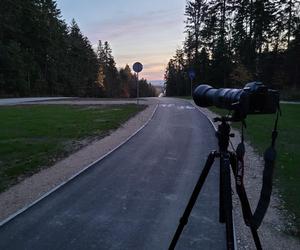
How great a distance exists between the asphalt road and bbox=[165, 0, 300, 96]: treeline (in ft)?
119

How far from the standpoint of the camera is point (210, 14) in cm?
6200

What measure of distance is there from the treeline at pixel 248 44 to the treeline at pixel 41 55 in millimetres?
25245

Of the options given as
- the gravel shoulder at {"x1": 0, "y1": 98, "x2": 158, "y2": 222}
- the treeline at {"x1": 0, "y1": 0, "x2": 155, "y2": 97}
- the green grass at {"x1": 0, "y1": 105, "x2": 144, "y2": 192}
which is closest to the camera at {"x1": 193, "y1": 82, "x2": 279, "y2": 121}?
the gravel shoulder at {"x1": 0, "y1": 98, "x2": 158, "y2": 222}

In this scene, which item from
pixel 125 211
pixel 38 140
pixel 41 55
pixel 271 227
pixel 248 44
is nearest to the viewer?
pixel 271 227

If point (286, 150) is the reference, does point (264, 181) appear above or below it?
above

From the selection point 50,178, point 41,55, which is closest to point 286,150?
point 50,178

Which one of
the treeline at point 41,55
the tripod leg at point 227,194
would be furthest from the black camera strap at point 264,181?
the treeline at point 41,55

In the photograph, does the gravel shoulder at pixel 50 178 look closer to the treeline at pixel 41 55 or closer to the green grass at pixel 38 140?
the green grass at pixel 38 140

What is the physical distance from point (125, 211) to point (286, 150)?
7700 millimetres

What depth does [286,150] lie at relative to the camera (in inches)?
508

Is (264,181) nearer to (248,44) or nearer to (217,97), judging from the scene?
(217,97)

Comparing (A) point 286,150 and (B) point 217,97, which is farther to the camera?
(A) point 286,150

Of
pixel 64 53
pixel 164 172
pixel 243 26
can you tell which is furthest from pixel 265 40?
pixel 164 172

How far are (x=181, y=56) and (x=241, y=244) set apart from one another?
3321 inches
